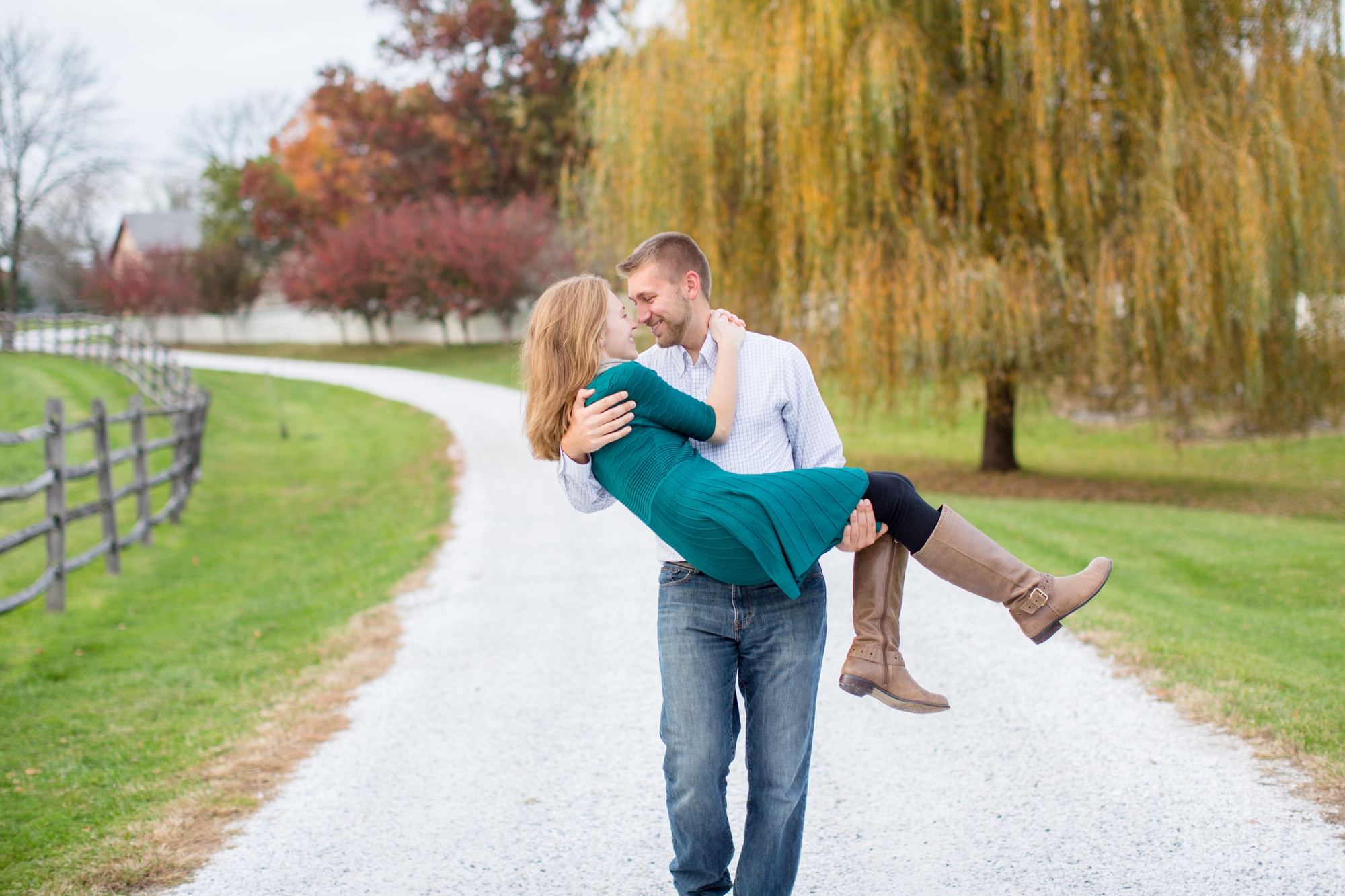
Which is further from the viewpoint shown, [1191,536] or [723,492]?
[1191,536]

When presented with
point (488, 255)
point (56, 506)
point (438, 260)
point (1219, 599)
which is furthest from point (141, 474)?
point (438, 260)

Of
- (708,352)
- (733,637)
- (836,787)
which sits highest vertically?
(708,352)

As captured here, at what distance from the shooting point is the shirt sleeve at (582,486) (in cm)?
252

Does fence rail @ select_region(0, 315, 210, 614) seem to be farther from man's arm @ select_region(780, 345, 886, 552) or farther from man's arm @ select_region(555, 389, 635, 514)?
man's arm @ select_region(780, 345, 886, 552)

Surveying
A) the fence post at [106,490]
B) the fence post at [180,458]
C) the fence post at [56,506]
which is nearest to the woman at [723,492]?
the fence post at [56,506]

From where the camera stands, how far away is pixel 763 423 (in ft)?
8.25

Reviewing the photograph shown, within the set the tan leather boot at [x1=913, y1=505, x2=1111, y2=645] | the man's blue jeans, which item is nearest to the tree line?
the tan leather boot at [x1=913, y1=505, x2=1111, y2=645]

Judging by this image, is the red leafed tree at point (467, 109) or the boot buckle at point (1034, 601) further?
the red leafed tree at point (467, 109)

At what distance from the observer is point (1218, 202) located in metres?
9.00

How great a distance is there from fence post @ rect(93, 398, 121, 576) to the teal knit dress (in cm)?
735

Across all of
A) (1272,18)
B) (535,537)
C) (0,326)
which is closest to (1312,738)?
(535,537)

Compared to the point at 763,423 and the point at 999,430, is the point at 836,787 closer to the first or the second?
the point at 763,423

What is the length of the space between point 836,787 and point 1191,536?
21.0 feet

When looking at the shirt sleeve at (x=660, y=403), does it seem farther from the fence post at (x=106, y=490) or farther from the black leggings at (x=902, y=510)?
the fence post at (x=106, y=490)
